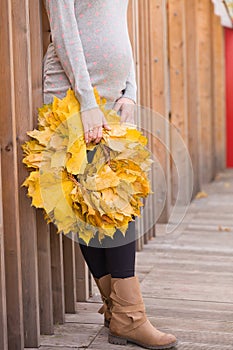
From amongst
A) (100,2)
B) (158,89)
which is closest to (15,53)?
(100,2)

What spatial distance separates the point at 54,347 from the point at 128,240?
0.43m

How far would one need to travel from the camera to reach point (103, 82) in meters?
2.27

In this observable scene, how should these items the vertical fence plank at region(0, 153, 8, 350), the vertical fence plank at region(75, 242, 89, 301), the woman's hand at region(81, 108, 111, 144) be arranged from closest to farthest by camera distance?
the vertical fence plank at region(0, 153, 8, 350)
the woman's hand at region(81, 108, 111, 144)
the vertical fence plank at region(75, 242, 89, 301)

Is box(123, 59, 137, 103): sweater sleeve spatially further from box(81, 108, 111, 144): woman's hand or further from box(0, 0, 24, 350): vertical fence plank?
box(0, 0, 24, 350): vertical fence plank

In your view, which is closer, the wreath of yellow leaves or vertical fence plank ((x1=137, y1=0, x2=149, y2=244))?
the wreath of yellow leaves

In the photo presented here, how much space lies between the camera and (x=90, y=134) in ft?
7.18

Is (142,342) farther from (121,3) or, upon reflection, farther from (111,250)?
(121,3)

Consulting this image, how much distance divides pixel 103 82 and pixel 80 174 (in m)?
0.31

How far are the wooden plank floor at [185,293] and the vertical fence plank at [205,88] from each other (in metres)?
2.38

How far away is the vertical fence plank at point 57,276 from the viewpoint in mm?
2498

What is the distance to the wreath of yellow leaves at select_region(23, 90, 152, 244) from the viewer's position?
2.16 metres

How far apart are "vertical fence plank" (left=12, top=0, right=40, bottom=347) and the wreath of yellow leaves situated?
53 mm

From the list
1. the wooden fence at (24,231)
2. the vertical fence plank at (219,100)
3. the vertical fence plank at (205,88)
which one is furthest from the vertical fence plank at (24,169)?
the vertical fence plank at (219,100)

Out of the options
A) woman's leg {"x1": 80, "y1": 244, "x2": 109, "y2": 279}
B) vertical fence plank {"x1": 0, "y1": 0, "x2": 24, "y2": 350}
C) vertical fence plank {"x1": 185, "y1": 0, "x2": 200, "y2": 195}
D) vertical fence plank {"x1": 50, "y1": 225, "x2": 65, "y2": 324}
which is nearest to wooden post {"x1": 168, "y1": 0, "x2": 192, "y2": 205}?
vertical fence plank {"x1": 185, "y1": 0, "x2": 200, "y2": 195}
